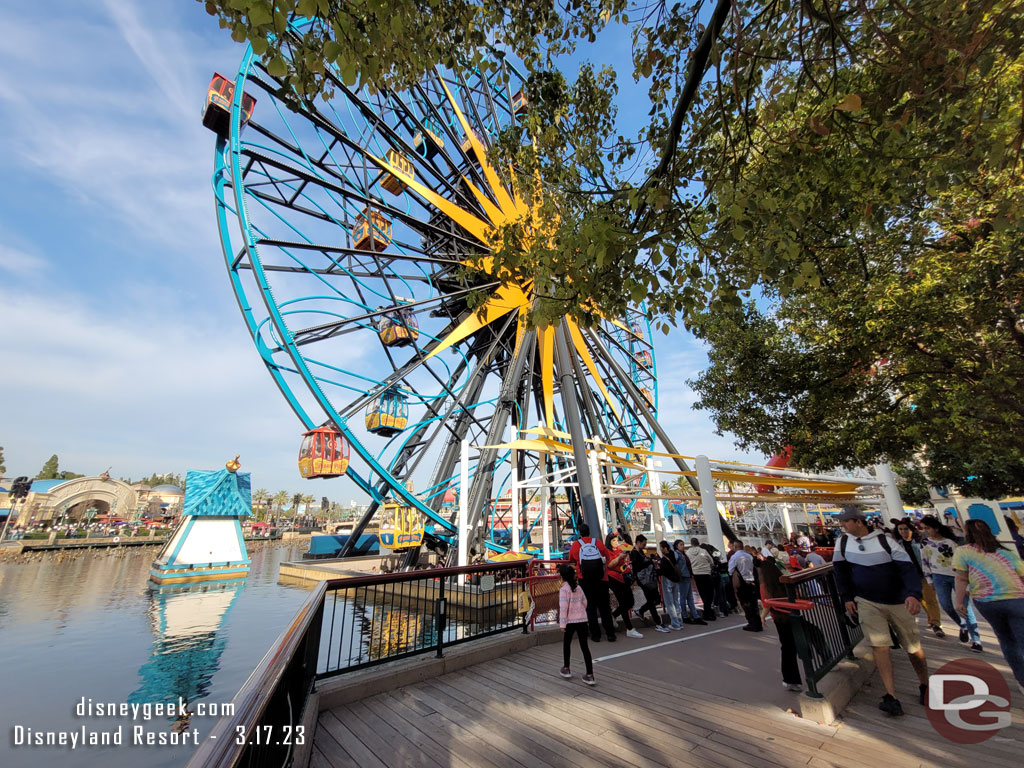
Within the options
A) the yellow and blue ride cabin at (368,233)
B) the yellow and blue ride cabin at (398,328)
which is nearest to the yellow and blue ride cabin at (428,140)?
the yellow and blue ride cabin at (368,233)

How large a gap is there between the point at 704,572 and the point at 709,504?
46.2 inches

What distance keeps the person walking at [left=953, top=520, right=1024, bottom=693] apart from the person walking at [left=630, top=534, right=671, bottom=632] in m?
3.52

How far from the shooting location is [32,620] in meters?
13.5

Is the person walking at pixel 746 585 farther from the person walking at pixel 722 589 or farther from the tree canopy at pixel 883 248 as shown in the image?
the tree canopy at pixel 883 248

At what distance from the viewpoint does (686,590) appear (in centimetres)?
702

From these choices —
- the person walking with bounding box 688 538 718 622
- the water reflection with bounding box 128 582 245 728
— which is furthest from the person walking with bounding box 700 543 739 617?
the water reflection with bounding box 128 582 245 728

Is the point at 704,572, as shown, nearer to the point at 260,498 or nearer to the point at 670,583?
the point at 670,583

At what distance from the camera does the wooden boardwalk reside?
285 centimetres

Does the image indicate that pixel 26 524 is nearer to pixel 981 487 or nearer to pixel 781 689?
pixel 781 689

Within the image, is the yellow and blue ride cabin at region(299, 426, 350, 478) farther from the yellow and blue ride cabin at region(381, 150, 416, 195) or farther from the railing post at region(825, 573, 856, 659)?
the railing post at region(825, 573, 856, 659)

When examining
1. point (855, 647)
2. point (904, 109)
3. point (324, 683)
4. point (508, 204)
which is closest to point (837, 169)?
point (904, 109)

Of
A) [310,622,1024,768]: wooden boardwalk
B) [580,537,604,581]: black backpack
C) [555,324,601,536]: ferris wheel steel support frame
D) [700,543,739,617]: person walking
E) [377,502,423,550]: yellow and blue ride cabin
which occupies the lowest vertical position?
[310,622,1024,768]: wooden boardwalk

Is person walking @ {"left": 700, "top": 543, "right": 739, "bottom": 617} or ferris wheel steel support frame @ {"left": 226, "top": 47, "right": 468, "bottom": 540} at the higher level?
ferris wheel steel support frame @ {"left": 226, "top": 47, "right": 468, "bottom": 540}

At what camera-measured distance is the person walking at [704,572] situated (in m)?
7.14
